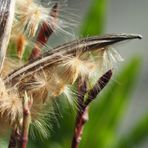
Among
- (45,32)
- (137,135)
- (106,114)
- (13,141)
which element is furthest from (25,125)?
(137,135)

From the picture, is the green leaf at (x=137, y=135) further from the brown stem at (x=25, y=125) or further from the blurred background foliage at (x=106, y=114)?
the brown stem at (x=25, y=125)

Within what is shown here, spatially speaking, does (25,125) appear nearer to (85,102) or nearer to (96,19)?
(85,102)

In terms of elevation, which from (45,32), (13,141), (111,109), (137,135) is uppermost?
(45,32)

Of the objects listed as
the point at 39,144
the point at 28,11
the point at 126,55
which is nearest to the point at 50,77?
the point at 28,11

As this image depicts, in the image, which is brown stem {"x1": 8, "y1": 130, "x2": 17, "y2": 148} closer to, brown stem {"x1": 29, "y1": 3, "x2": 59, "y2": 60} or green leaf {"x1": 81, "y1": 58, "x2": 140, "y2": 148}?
brown stem {"x1": 29, "y1": 3, "x2": 59, "y2": 60}

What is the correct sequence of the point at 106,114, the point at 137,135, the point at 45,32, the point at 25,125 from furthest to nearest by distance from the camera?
the point at 137,135 < the point at 106,114 < the point at 45,32 < the point at 25,125
